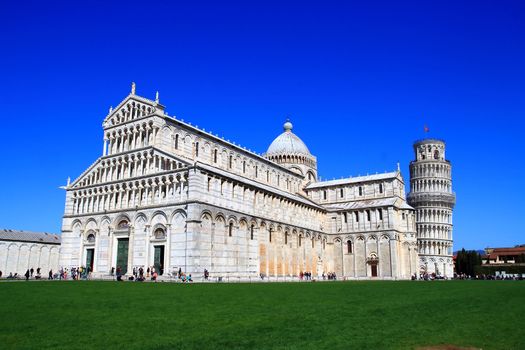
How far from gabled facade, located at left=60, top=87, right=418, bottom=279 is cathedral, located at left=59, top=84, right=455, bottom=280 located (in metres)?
0.12

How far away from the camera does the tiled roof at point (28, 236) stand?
61900mm

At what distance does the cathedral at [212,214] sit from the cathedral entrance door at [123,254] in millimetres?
112

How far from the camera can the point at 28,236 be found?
6612 cm

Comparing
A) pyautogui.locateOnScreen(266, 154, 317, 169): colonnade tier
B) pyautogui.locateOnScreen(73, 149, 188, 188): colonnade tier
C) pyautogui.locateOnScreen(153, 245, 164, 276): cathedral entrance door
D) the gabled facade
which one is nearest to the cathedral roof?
the gabled facade

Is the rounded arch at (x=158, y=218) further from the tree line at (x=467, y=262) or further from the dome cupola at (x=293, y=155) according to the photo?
the tree line at (x=467, y=262)

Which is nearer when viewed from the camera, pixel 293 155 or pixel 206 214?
pixel 206 214

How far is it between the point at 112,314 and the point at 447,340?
9.38m

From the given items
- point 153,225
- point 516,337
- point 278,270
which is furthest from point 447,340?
point 278,270

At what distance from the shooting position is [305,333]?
34.9 ft

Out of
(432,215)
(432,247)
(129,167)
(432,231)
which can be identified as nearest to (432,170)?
(432,215)

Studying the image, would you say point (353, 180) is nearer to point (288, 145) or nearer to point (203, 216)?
point (288, 145)

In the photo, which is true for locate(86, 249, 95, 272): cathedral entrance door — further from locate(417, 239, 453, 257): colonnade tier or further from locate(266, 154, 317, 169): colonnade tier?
locate(417, 239, 453, 257): colonnade tier

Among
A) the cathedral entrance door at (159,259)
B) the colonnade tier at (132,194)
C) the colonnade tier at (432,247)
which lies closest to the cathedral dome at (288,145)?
the colonnade tier at (432,247)

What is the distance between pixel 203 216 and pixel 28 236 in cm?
3748
